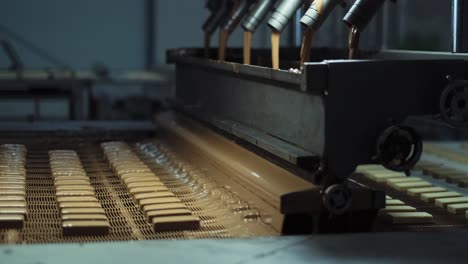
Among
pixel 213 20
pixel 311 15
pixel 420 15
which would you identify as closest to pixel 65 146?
pixel 213 20

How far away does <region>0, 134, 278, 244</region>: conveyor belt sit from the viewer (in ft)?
5.48

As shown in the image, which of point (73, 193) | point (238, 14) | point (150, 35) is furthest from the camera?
point (150, 35)

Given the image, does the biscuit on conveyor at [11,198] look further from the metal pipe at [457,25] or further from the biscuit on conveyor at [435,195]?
the metal pipe at [457,25]

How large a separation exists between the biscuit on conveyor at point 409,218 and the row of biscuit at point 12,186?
2.96 feet

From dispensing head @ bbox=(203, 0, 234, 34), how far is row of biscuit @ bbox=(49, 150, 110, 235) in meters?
0.79

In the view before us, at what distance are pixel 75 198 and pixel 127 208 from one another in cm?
14

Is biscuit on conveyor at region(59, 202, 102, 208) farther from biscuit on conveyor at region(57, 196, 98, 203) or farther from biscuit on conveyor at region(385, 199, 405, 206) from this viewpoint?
biscuit on conveyor at region(385, 199, 405, 206)

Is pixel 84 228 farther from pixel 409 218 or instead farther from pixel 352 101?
pixel 409 218

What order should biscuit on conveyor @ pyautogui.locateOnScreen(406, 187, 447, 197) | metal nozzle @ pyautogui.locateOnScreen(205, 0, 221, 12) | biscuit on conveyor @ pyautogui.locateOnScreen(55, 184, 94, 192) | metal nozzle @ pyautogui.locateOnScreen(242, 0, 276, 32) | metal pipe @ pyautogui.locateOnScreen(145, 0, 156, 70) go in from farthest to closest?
metal pipe @ pyautogui.locateOnScreen(145, 0, 156, 70) → metal nozzle @ pyautogui.locateOnScreen(205, 0, 221, 12) → metal nozzle @ pyautogui.locateOnScreen(242, 0, 276, 32) → biscuit on conveyor @ pyautogui.locateOnScreen(406, 187, 447, 197) → biscuit on conveyor @ pyautogui.locateOnScreen(55, 184, 94, 192)

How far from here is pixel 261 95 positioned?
2.13 metres

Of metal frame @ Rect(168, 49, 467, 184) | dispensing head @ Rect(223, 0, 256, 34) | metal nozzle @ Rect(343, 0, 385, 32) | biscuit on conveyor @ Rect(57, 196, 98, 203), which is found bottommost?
biscuit on conveyor @ Rect(57, 196, 98, 203)

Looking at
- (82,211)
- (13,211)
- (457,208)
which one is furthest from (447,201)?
(13,211)

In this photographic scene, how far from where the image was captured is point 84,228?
64.7 inches

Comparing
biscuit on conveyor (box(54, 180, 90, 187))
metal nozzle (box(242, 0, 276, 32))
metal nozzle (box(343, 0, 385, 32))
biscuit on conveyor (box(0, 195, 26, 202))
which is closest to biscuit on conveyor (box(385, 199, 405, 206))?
metal nozzle (box(343, 0, 385, 32))
